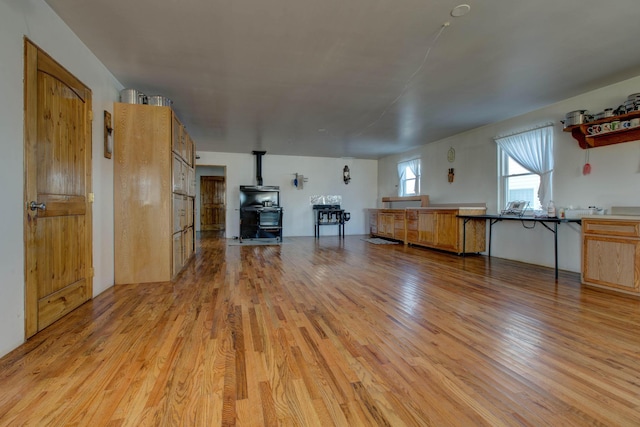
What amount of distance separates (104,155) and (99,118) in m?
0.38

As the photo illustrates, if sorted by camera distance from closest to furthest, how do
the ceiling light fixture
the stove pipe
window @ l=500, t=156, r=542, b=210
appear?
the ceiling light fixture → window @ l=500, t=156, r=542, b=210 → the stove pipe

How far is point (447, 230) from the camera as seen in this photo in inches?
228

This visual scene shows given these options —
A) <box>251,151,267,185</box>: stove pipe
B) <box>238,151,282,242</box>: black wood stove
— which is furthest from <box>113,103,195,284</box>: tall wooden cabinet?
<box>251,151,267,185</box>: stove pipe

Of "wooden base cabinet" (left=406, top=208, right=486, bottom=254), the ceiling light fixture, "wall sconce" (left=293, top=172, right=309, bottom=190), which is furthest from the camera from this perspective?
"wall sconce" (left=293, top=172, right=309, bottom=190)

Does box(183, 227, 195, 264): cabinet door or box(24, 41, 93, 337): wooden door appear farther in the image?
box(183, 227, 195, 264): cabinet door

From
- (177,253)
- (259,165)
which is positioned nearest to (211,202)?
(259,165)

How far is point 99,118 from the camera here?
308 cm

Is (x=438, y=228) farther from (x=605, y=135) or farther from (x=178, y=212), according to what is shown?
Answer: (x=178, y=212)

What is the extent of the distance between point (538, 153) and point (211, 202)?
976 centimetres

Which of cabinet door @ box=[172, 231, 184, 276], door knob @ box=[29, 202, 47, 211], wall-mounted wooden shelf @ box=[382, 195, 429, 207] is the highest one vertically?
wall-mounted wooden shelf @ box=[382, 195, 429, 207]

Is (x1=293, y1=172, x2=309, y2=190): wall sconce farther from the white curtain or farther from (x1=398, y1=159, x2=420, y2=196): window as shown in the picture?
the white curtain

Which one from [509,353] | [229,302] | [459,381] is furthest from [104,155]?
[509,353]

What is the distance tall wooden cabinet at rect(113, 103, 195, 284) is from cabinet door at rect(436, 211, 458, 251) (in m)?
4.80

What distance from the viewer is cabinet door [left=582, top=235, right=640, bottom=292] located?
121 inches
